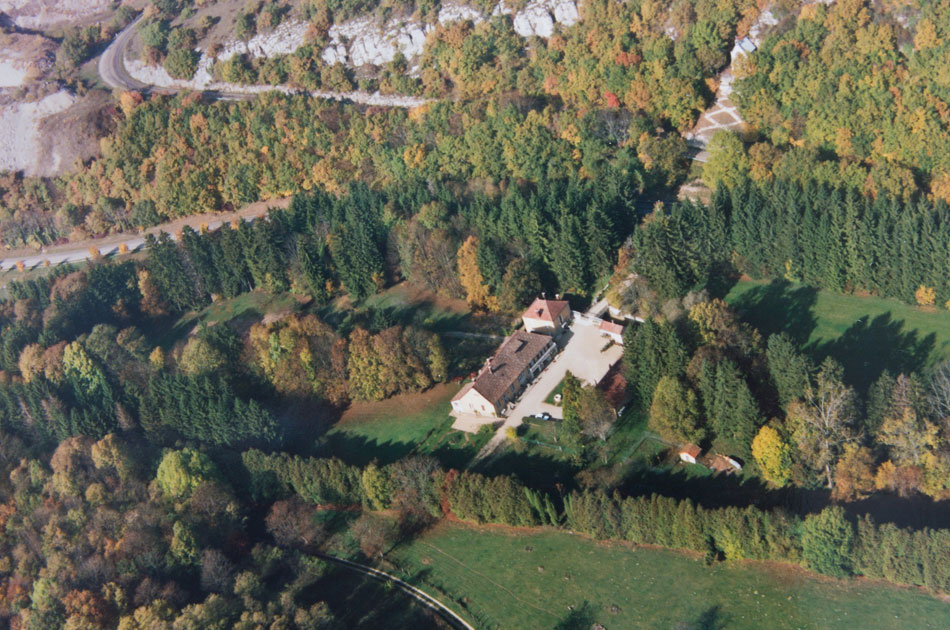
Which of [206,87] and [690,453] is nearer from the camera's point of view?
[690,453]

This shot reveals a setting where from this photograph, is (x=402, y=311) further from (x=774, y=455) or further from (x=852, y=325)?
(x=852, y=325)

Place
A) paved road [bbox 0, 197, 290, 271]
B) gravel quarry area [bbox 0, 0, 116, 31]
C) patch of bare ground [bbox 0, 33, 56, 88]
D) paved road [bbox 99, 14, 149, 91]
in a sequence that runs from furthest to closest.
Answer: gravel quarry area [bbox 0, 0, 116, 31] → patch of bare ground [bbox 0, 33, 56, 88] → paved road [bbox 99, 14, 149, 91] → paved road [bbox 0, 197, 290, 271]

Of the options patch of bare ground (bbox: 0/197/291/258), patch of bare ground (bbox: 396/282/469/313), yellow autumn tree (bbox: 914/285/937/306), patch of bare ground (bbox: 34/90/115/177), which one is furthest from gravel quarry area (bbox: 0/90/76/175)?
yellow autumn tree (bbox: 914/285/937/306)

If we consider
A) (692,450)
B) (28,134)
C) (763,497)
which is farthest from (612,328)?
(28,134)

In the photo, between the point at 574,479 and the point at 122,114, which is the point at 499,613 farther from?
the point at 122,114

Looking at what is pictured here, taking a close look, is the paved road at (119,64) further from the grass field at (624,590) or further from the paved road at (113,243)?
the grass field at (624,590)

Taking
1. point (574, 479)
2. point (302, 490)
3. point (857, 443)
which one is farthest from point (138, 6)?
point (857, 443)

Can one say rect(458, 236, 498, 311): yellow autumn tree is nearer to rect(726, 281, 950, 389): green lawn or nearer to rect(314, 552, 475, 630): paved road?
rect(726, 281, 950, 389): green lawn
